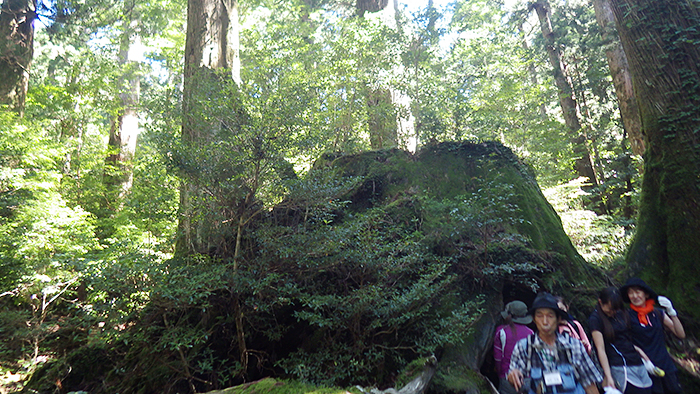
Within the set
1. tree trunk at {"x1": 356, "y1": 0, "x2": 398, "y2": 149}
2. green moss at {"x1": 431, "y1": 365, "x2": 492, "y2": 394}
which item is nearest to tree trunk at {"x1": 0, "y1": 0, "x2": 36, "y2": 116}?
tree trunk at {"x1": 356, "y1": 0, "x2": 398, "y2": 149}

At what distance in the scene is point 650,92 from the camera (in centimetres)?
555

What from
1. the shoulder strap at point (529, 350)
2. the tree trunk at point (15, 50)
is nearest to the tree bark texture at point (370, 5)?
the tree trunk at point (15, 50)

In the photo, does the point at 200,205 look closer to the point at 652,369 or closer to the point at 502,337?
the point at 502,337

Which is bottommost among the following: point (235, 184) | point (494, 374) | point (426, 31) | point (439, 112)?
point (494, 374)

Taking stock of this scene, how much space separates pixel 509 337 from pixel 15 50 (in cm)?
1148

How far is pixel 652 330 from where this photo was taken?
338 cm

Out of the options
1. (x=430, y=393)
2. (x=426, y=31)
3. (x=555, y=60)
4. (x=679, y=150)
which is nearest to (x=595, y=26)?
(x=555, y=60)

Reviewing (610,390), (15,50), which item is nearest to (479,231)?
(610,390)

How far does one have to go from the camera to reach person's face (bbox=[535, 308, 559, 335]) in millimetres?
2727

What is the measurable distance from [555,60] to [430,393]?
13.3 meters

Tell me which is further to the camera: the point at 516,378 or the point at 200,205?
the point at 200,205

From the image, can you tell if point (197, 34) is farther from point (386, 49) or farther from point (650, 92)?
point (650, 92)

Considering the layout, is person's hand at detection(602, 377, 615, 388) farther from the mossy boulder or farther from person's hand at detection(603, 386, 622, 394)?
the mossy boulder

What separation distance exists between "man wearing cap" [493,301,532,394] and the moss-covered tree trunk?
259cm
